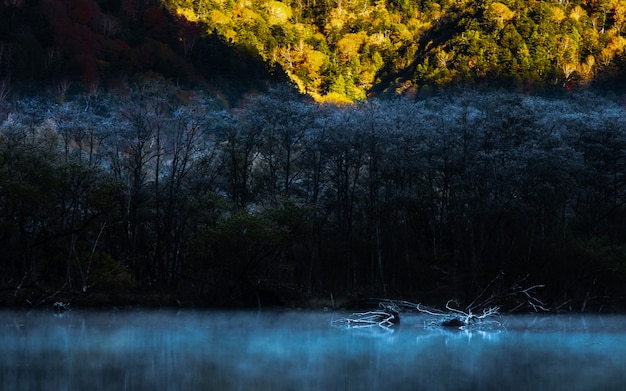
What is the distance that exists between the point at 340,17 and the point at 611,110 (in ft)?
256

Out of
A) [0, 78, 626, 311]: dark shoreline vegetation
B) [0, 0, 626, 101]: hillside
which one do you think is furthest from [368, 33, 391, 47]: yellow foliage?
[0, 78, 626, 311]: dark shoreline vegetation

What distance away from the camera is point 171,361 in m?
18.9

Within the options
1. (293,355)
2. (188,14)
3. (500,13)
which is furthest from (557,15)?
(293,355)

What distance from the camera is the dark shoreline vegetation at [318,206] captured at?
37.2 meters

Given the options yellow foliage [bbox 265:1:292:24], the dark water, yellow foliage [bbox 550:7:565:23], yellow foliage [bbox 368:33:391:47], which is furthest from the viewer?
yellow foliage [bbox 265:1:292:24]

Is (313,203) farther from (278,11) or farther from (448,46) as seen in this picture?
(278,11)

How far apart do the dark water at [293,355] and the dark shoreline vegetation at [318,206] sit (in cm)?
709

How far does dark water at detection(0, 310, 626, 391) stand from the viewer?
15961 mm

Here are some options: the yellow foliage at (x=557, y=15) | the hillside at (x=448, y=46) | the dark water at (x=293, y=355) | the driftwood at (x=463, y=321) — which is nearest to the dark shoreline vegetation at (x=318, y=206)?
the driftwood at (x=463, y=321)

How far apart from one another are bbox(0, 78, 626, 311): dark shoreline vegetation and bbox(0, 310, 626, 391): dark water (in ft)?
23.2

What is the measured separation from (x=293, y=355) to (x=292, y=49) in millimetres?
82545

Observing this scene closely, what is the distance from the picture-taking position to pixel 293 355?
1994cm

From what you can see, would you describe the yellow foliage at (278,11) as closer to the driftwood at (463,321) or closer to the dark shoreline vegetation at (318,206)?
the dark shoreline vegetation at (318,206)

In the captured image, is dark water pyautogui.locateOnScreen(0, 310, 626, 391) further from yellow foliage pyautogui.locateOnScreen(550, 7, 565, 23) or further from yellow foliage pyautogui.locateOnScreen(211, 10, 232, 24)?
yellow foliage pyautogui.locateOnScreen(550, 7, 565, 23)
